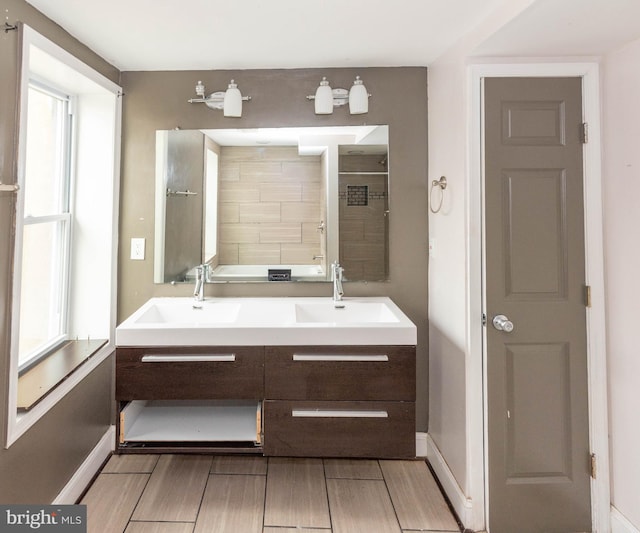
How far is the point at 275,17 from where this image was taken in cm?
171

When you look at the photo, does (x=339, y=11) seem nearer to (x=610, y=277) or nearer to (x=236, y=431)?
(x=610, y=277)

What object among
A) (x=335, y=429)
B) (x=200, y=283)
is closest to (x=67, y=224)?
(x=200, y=283)

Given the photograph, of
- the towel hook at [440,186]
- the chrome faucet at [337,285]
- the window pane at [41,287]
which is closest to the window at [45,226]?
the window pane at [41,287]

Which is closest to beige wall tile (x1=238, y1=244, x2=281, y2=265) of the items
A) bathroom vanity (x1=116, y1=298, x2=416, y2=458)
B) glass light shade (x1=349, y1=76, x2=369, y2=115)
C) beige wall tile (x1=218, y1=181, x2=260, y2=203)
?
beige wall tile (x1=218, y1=181, x2=260, y2=203)

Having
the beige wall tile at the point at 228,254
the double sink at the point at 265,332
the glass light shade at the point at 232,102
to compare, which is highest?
the glass light shade at the point at 232,102

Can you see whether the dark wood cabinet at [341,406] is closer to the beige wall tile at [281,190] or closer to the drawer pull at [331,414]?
the drawer pull at [331,414]

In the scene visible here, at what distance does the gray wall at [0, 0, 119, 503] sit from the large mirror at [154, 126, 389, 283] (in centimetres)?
69

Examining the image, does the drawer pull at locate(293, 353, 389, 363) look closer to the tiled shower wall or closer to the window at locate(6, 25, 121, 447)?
the tiled shower wall

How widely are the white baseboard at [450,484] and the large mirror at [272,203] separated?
102 centimetres

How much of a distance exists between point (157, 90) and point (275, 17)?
3.23 ft

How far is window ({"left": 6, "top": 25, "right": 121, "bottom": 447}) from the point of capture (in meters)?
1.91

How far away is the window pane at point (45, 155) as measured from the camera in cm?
193

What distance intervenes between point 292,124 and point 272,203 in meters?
0.48

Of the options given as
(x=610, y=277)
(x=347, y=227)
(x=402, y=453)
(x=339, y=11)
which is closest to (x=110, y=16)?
(x=339, y=11)
